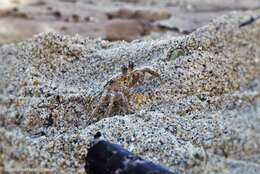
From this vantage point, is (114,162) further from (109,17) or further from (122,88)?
(109,17)

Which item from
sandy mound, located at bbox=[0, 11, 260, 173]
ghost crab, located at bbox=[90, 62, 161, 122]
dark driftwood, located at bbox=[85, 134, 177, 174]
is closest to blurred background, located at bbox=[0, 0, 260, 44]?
sandy mound, located at bbox=[0, 11, 260, 173]

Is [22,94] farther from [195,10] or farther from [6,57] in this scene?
[195,10]

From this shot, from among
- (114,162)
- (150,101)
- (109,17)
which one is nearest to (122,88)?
(150,101)

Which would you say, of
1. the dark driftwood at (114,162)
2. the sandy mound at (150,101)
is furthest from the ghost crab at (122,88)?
the dark driftwood at (114,162)

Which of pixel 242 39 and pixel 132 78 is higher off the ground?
pixel 242 39

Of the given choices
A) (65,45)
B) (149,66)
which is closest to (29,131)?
(149,66)

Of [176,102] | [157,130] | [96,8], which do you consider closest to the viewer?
[157,130]

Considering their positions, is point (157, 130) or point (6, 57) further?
point (6, 57)

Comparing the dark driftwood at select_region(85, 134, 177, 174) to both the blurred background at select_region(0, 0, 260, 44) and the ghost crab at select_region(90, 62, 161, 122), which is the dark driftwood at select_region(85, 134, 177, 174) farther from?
the blurred background at select_region(0, 0, 260, 44)
